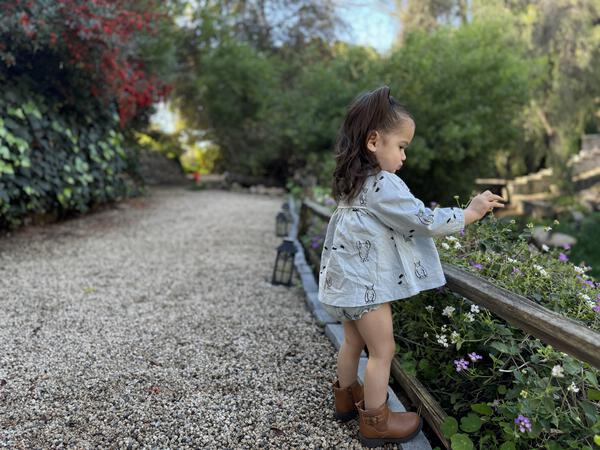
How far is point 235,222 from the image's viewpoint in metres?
6.55

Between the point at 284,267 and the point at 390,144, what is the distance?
2.12 m

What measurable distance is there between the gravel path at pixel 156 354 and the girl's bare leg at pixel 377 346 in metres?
0.24

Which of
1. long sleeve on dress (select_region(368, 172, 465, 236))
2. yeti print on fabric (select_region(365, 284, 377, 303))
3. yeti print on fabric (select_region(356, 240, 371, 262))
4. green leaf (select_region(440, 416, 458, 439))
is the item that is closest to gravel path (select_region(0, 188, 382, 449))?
green leaf (select_region(440, 416, 458, 439))

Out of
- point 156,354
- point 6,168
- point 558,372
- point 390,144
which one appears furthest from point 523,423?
point 6,168

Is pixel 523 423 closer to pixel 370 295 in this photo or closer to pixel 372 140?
pixel 370 295

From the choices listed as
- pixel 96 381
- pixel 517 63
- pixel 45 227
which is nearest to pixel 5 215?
pixel 45 227

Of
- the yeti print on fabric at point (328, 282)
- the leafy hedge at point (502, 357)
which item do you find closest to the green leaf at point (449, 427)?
the leafy hedge at point (502, 357)

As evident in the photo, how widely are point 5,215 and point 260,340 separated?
10.3ft

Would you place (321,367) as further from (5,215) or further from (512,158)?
(512,158)

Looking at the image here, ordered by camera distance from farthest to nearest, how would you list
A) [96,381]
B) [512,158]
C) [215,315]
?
[512,158], [215,315], [96,381]

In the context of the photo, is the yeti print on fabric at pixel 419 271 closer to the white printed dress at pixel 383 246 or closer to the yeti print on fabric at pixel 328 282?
the white printed dress at pixel 383 246

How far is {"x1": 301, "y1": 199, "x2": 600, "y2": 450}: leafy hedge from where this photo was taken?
1283 mm

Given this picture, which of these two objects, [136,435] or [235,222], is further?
[235,222]

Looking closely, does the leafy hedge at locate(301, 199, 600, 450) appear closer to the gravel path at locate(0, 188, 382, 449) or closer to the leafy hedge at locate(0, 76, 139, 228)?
the gravel path at locate(0, 188, 382, 449)
